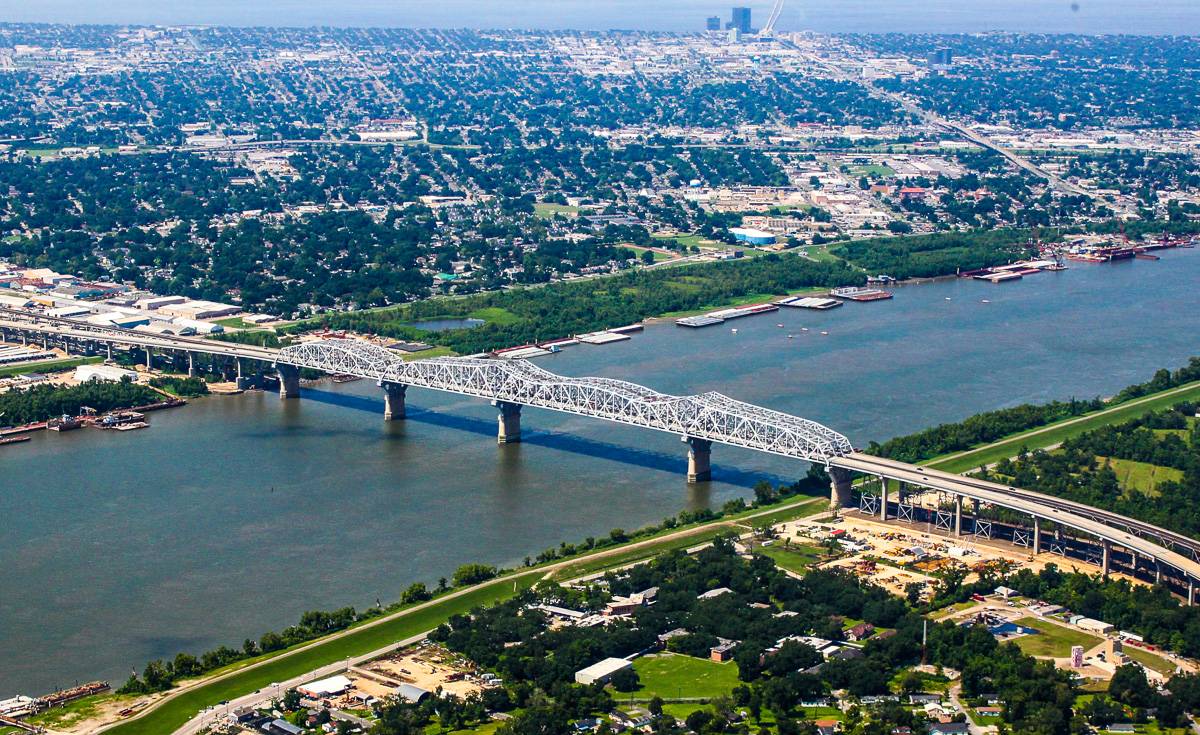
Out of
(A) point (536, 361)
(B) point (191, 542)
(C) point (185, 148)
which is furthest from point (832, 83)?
(B) point (191, 542)

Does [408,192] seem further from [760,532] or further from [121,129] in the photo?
[760,532]

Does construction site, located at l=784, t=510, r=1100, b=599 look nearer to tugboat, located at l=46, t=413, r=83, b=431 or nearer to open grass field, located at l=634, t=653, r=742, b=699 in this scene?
open grass field, located at l=634, t=653, r=742, b=699

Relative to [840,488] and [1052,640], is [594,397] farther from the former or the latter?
[1052,640]

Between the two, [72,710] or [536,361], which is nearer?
[72,710]

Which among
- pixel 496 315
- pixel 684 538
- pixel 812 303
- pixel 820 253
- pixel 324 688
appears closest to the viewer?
pixel 324 688

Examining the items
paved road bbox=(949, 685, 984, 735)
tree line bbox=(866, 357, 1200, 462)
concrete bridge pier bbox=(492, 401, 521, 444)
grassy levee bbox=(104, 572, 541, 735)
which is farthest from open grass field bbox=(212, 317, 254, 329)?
paved road bbox=(949, 685, 984, 735)

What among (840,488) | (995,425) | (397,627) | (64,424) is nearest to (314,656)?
(397,627)
